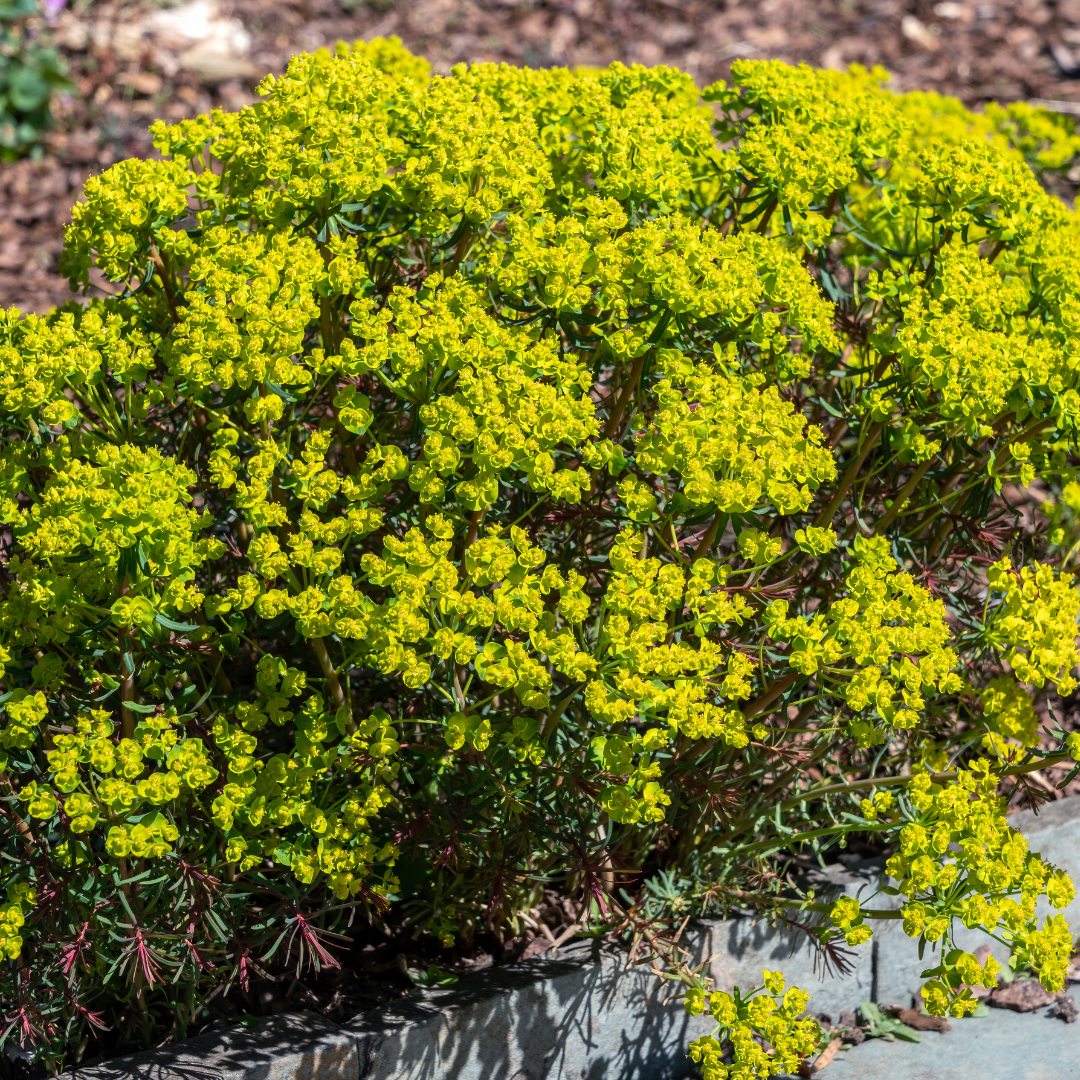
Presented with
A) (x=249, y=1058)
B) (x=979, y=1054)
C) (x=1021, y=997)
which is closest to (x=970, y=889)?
(x=979, y=1054)

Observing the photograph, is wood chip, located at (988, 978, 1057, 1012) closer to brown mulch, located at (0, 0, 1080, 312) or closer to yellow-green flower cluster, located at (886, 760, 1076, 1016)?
yellow-green flower cluster, located at (886, 760, 1076, 1016)

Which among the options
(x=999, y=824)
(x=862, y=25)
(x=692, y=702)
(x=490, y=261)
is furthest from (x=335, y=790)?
(x=862, y=25)

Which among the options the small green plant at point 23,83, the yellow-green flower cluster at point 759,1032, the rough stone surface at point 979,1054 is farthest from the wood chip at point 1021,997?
the small green plant at point 23,83

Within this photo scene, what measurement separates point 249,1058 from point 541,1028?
0.69 meters

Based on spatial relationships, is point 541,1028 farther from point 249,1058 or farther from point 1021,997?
point 1021,997

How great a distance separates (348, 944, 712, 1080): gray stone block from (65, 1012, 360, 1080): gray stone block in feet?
0.19

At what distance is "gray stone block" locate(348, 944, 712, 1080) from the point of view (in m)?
2.70

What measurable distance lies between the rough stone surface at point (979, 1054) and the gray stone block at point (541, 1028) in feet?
1.53

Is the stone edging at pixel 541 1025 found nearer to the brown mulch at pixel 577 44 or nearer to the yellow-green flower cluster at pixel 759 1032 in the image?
the yellow-green flower cluster at pixel 759 1032

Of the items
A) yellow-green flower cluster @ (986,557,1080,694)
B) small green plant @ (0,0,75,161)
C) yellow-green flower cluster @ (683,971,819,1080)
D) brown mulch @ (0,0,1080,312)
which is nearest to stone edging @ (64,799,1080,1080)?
yellow-green flower cluster @ (683,971,819,1080)

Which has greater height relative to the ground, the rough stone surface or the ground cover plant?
the ground cover plant

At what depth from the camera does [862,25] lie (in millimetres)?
7148

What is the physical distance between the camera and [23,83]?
6121 millimetres

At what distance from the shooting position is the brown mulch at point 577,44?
247 inches
